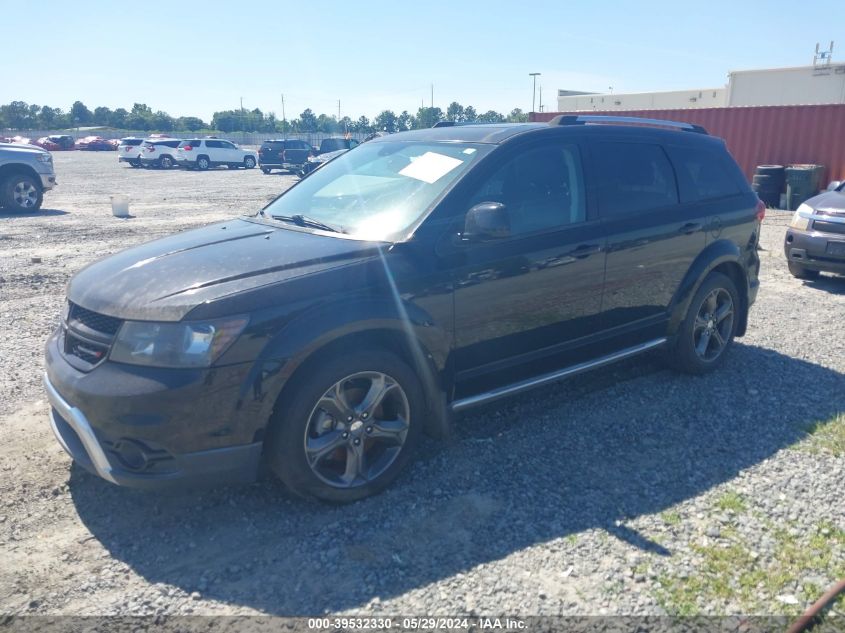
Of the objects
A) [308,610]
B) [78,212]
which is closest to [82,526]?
[308,610]

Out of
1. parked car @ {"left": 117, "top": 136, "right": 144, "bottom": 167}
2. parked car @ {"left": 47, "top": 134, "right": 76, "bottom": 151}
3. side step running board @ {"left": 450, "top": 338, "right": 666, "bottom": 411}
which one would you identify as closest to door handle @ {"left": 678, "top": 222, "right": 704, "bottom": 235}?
side step running board @ {"left": 450, "top": 338, "right": 666, "bottom": 411}

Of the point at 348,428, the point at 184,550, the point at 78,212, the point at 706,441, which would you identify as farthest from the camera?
the point at 78,212

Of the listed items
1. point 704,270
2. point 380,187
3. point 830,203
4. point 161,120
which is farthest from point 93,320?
point 161,120

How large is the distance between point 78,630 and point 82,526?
788 millimetres

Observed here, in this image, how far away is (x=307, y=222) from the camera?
426 cm

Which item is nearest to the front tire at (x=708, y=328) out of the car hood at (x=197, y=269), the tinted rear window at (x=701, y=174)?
the tinted rear window at (x=701, y=174)

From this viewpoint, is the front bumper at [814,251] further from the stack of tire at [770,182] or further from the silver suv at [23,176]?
the silver suv at [23,176]

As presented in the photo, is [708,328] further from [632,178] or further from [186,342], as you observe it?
[186,342]

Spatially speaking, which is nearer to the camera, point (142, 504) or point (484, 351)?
point (142, 504)

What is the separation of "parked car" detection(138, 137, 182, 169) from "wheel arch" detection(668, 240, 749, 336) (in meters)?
34.3

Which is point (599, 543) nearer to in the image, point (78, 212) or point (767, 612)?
point (767, 612)

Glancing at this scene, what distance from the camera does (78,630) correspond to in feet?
8.97

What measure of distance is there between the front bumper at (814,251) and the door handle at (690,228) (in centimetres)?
400

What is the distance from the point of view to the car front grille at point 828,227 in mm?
8148
